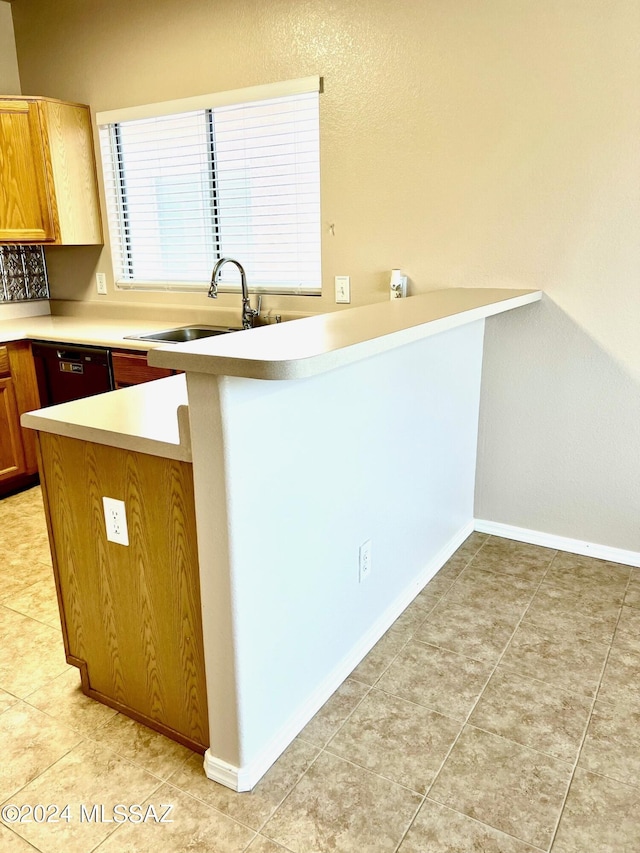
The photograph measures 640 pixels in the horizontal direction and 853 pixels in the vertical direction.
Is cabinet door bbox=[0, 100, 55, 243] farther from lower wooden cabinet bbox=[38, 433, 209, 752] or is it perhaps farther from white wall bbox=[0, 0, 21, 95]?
lower wooden cabinet bbox=[38, 433, 209, 752]

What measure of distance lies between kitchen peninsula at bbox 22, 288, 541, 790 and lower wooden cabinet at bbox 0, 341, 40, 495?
1.64 m

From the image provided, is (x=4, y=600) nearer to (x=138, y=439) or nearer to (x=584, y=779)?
(x=138, y=439)

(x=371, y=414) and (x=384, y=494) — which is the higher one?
(x=371, y=414)

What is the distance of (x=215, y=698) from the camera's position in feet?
5.05

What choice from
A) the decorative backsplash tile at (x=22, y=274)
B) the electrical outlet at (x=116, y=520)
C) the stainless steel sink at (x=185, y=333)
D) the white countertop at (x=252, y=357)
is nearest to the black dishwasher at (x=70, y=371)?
the stainless steel sink at (x=185, y=333)

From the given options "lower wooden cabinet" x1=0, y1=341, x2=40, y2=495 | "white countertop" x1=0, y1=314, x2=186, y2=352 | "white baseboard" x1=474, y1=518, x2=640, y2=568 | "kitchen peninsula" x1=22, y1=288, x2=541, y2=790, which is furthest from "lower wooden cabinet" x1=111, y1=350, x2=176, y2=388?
"white baseboard" x1=474, y1=518, x2=640, y2=568

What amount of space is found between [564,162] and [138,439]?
1869 millimetres

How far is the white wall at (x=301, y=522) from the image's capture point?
1384 mm

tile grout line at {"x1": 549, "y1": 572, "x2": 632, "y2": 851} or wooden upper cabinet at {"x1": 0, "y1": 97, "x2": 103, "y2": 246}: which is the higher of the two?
wooden upper cabinet at {"x1": 0, "y1": 97, "x2": 103, "y2": 246}

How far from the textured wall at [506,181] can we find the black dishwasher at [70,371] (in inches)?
39.6

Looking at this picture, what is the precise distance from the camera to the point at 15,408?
3332 millimetres

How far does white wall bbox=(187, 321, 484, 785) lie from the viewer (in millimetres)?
1384

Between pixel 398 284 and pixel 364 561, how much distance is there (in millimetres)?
1277

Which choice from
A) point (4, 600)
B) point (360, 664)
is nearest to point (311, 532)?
point (360, 664)
